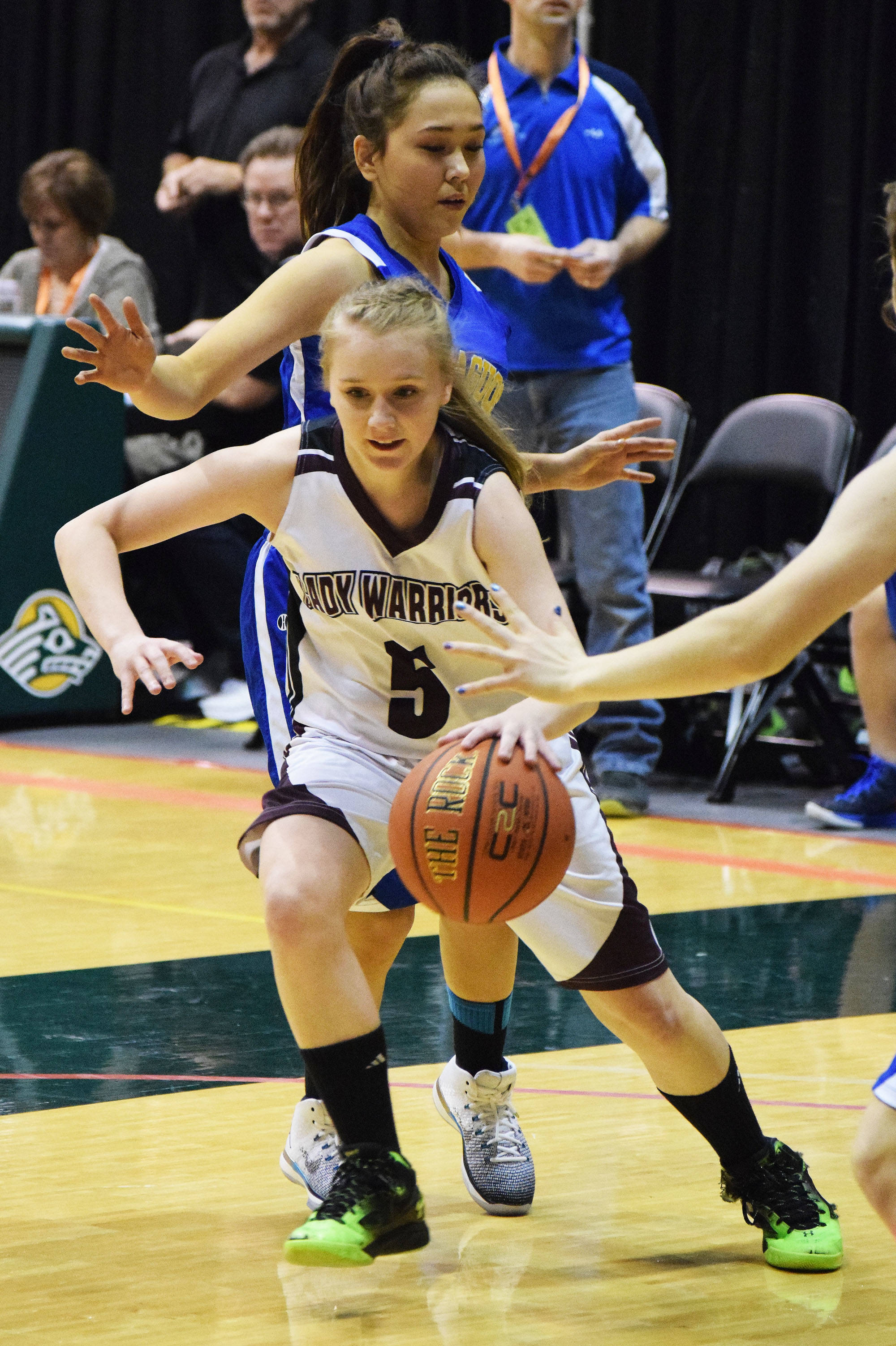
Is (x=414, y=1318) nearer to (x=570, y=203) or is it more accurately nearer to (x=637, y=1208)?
(x=637, y=1208)

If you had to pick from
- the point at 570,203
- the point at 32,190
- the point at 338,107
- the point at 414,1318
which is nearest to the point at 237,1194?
the point at 414,1318

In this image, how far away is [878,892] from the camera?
5.07 meters

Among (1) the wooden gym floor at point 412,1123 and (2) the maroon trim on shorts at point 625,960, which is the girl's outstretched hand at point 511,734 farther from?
(1) the wooden gym floor at point 412,1123

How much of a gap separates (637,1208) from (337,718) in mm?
797

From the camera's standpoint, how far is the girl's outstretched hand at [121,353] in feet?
9.23

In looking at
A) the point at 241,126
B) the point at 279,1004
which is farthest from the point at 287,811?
the point at 241,126

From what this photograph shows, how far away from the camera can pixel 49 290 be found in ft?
26.0

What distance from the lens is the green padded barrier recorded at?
736cm

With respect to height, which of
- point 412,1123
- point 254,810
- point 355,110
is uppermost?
point 355,110

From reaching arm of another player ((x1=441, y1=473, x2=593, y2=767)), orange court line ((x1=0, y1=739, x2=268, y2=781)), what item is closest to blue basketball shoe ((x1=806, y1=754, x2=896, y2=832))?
orange court line ((x1=0, y1=739, x2=268, y2=781))

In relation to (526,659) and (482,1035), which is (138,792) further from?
(526,659)

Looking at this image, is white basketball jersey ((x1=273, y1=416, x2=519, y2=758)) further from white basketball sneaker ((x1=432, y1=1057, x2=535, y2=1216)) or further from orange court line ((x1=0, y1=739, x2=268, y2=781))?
orange court line ((x1=0, y1=739, x2=268, y2=781))

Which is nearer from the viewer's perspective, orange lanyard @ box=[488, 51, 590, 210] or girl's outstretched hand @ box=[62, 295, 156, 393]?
girl's outstretched hand @ box=[62, 295, 156, 393]

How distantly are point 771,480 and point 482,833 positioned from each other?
422cm
